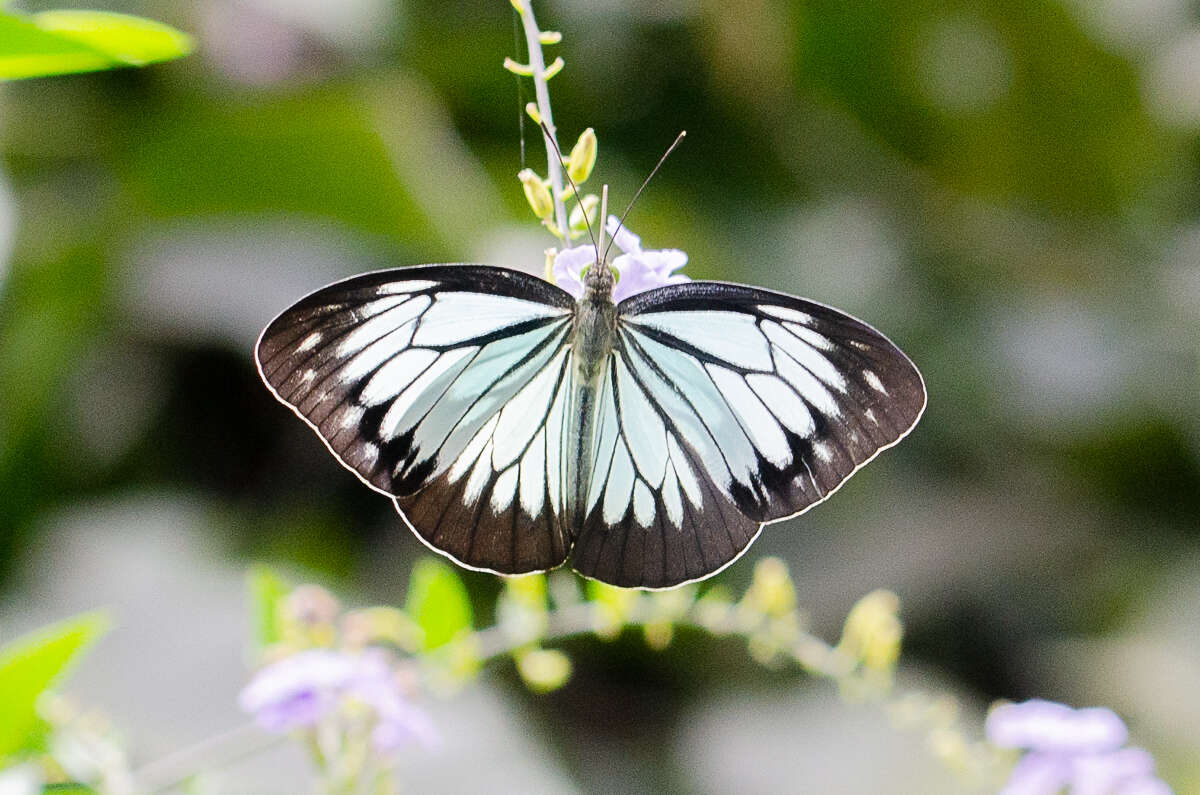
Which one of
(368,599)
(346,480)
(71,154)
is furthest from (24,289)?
(368,599)

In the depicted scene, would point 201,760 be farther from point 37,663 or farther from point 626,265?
point 626,265

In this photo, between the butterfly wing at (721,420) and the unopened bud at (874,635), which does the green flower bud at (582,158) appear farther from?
the unopened bud at (874,635)

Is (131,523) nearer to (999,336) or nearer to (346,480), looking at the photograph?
(346,480)

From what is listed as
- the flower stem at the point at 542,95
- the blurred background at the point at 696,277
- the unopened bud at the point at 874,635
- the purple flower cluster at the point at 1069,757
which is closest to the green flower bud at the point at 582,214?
the flower stem at the point at 542,95

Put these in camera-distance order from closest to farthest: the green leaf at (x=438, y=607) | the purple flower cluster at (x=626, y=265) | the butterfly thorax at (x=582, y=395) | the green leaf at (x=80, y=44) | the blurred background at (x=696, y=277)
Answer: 1. the green leaf at (x=80, y=44)
2. the purple flower cluster at (x=626, y=265)
3. the butterfly thorax at (x=582, y=395)
4. the green leaf at (x=438, y=607)
5. the blurred background at (x=696, y=277)

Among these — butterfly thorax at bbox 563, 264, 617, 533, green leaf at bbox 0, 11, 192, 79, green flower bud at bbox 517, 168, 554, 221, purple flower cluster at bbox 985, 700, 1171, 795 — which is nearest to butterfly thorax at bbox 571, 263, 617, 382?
butterfly thorax at bbox 563, 264, 617, 533

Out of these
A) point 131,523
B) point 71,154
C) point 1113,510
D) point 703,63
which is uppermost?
point 703,63
